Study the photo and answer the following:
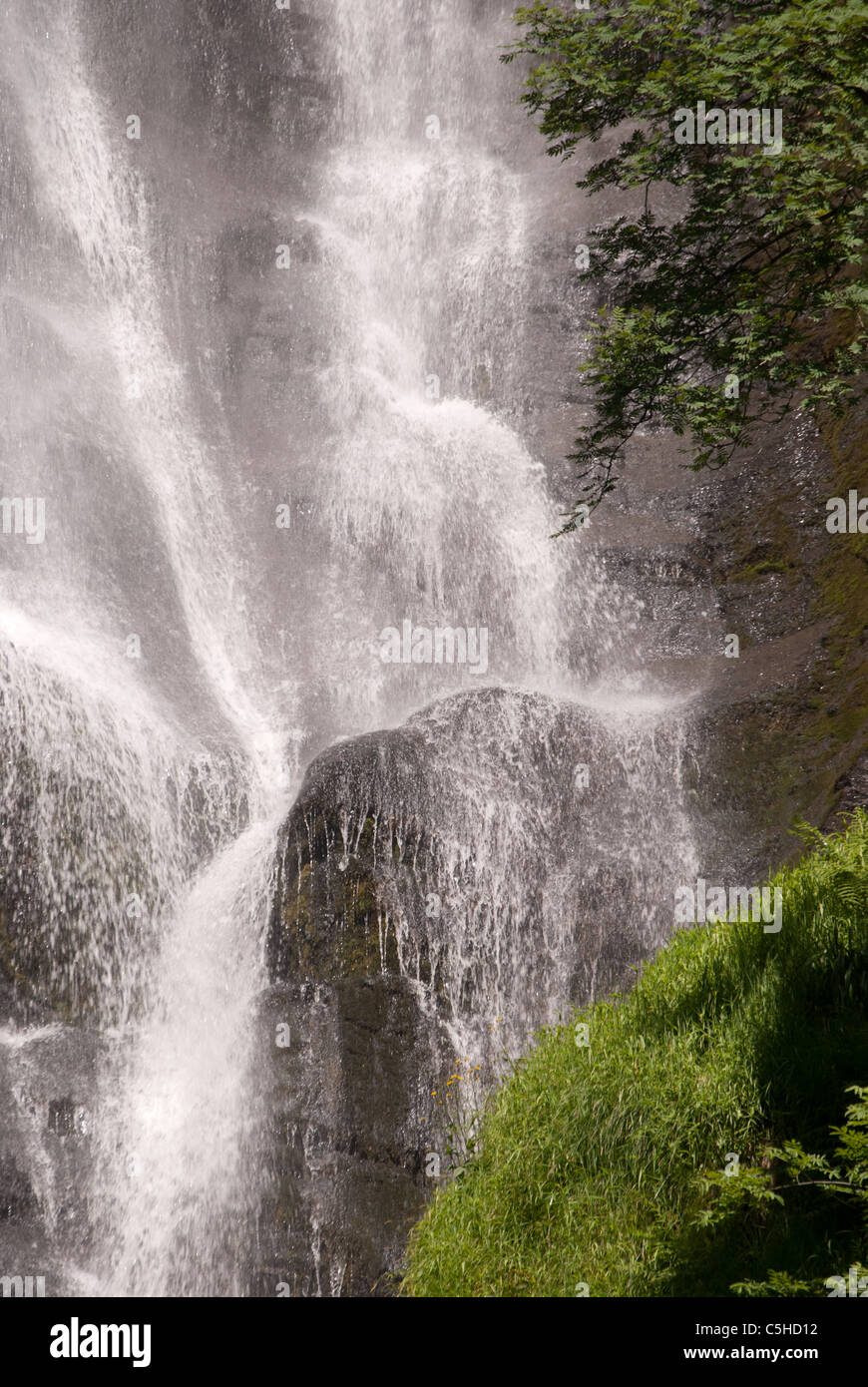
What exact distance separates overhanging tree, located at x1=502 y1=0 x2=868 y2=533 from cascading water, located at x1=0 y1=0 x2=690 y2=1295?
13.4 ft

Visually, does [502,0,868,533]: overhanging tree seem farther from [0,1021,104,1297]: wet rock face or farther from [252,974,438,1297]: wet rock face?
[0,1021,104,1297]: wet rock face

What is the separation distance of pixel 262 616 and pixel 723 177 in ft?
34.6

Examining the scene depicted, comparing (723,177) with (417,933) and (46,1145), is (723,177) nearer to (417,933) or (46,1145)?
(417,933)

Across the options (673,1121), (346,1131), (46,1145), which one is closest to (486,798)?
(346,1131)

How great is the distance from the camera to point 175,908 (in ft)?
36.1

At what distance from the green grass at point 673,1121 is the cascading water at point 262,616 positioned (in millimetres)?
1899

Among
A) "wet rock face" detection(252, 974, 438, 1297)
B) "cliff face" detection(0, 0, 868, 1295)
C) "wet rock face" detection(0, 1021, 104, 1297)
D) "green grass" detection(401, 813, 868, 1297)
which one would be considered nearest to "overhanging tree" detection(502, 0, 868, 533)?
"green grass" detection(401, 813, 868, 1297)

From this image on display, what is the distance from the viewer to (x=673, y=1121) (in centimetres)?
689

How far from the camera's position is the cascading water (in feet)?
32.3

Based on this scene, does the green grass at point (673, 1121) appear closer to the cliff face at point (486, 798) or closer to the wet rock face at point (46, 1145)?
the cliff face at point (486, 798)

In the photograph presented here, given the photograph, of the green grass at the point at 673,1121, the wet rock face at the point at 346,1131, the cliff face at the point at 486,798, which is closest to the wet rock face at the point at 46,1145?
the cliff face at the point at 486,798

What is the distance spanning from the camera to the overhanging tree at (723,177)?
6.42m

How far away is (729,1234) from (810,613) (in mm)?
8104

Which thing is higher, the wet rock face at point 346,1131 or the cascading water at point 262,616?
the cascading water at point 262,616
